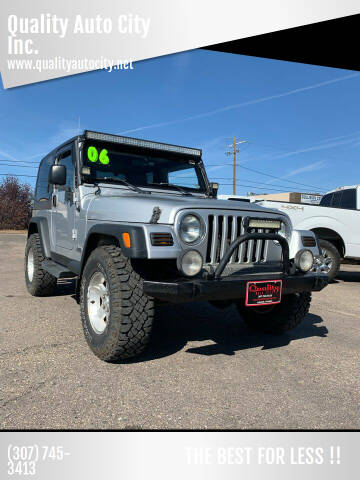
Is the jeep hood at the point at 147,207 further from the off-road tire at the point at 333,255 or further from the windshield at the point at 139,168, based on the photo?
the off-road tire at the point at 333,255

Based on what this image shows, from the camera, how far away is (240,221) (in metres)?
3.16

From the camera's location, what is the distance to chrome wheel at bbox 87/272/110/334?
3182 millimetres

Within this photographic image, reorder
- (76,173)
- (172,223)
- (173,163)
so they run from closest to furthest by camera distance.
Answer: (172,223) → (76,173) → (173,163)

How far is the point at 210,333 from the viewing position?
157 inches

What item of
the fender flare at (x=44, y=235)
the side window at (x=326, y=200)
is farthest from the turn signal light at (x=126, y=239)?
the side window at (x=326, y=200)

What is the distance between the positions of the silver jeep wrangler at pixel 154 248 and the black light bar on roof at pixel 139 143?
13 mm

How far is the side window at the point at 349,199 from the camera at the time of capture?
26.8ft

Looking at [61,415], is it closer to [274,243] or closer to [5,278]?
[274,243]

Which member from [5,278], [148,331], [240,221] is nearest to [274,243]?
[240,221]

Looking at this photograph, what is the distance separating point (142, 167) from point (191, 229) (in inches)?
65.8

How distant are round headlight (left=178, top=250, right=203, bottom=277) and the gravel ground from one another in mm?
845

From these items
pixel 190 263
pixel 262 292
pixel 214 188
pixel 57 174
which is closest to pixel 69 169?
pixel 57 174

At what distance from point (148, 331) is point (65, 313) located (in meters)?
2.16

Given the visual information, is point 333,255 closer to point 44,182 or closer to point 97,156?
point 97,156
